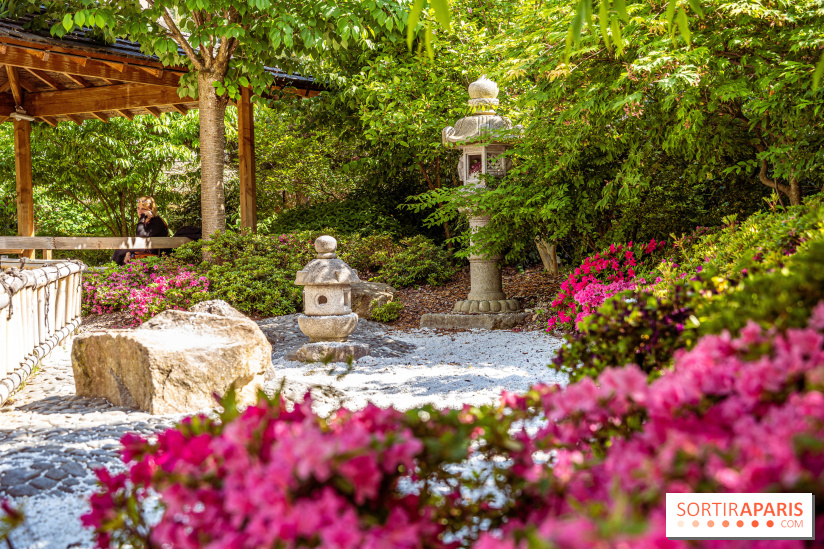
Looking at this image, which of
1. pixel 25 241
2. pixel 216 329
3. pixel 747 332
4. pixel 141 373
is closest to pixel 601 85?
pixel 216 329

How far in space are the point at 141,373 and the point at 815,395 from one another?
3.76 m

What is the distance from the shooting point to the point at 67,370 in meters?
5.57

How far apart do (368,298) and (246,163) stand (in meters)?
3.51

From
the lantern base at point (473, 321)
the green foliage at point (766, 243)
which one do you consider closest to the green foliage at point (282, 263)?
the lantern base at point (473, 321)

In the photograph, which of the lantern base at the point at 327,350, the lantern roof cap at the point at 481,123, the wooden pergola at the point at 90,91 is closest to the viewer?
the lantern base at the point at 327,350

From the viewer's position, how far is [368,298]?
8.77 metres

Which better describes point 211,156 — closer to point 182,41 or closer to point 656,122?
point 182,41

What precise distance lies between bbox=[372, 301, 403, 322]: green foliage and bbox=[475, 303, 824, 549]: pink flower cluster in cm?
709

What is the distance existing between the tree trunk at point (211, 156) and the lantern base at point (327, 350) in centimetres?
388

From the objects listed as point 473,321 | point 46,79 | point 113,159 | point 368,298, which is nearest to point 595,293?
point 473,321

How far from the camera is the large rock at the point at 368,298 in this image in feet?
28.5

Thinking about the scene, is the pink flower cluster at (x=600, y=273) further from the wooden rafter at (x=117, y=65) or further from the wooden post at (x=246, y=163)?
the wooden rafter at (x=117, y=65)

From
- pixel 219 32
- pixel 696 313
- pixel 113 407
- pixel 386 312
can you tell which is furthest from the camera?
pixel 386 312

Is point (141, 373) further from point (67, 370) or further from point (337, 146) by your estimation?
point (337, 146)
